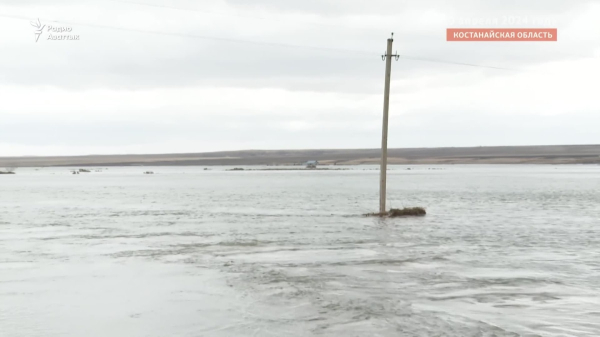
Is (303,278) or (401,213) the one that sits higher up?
(303,278)

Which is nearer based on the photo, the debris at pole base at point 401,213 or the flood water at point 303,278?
the flood water at point 303,278

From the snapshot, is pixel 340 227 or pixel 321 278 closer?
pixel 321 278

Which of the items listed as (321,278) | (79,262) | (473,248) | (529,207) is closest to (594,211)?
(529,207)

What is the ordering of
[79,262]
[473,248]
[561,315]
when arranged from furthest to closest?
[473,248]
[79,262]
[561,315]

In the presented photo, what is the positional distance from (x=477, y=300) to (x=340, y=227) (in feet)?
45.4

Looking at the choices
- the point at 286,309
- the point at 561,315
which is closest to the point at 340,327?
the point at 286,309

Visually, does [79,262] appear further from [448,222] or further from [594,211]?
[594,211]

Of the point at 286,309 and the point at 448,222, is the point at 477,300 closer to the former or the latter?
the point at 286,309

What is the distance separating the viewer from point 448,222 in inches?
1035

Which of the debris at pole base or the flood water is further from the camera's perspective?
the debris at pole base

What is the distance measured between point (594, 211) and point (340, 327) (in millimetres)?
26205

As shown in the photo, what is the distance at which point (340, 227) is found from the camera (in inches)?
964

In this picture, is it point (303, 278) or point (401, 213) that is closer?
point (303, 278)

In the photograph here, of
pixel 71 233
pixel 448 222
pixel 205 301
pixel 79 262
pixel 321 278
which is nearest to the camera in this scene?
pixel 205 301
